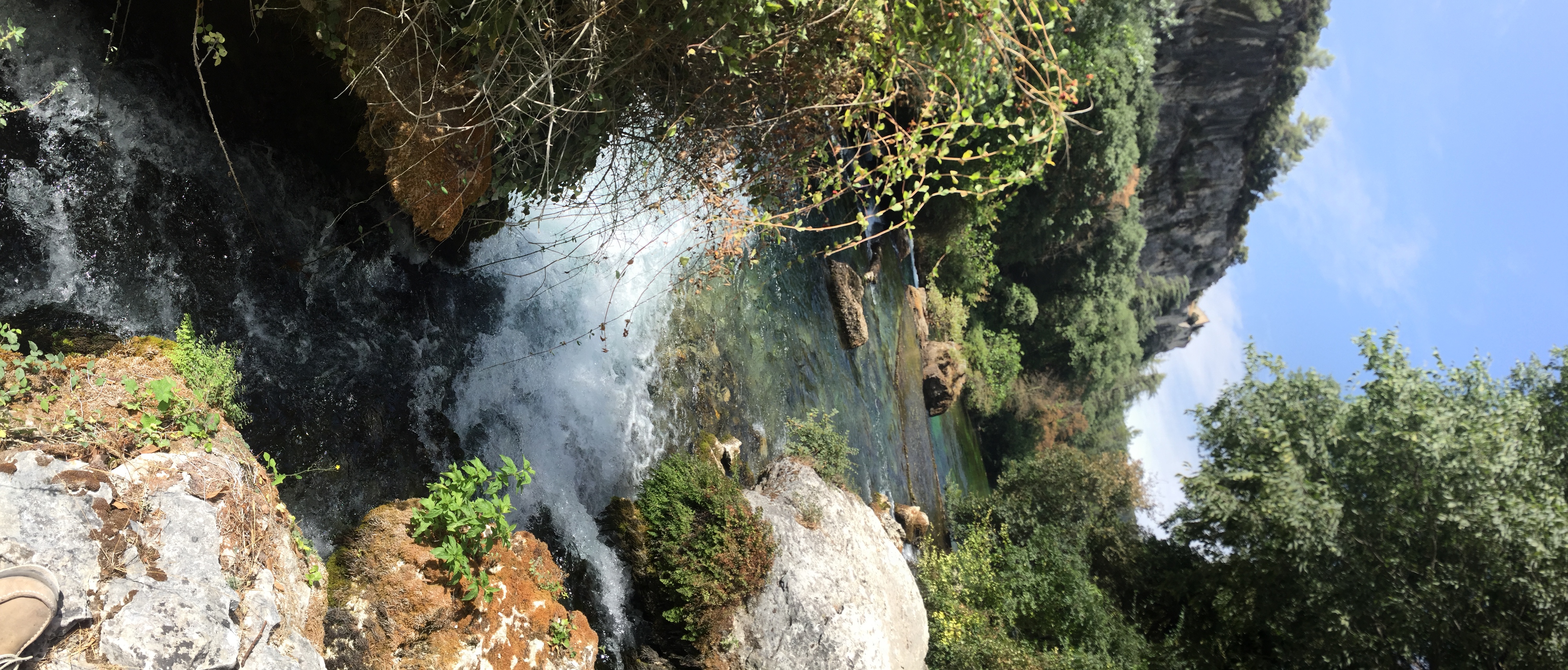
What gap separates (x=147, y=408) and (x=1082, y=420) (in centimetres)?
2435

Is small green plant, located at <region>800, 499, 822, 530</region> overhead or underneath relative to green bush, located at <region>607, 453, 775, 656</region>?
overhead

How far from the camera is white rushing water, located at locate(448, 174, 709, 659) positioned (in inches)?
254

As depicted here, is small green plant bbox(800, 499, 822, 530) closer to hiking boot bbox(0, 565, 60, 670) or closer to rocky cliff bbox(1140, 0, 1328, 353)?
hiking boot bbox(0, 565, 60, 670)

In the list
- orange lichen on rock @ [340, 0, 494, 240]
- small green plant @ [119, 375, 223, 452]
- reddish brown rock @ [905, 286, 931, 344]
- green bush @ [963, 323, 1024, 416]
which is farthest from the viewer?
green bush @ [963, 323, 1024, 416]

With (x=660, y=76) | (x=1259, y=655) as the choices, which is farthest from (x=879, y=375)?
(x=660, y=76)

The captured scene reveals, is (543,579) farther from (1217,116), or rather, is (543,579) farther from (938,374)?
(1217,116)

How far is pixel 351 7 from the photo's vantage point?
4.41 metres

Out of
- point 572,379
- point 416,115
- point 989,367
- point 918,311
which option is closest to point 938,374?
point 918,311

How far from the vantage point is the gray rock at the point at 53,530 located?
3.01 metres

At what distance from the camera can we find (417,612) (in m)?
4.77

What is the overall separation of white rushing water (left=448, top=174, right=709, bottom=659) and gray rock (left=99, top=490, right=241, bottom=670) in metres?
2.39

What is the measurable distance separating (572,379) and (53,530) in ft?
13.9

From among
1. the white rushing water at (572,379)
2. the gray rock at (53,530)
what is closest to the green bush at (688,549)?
the white rushing water at (572,379)

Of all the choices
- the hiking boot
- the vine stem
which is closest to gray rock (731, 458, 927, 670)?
the vine stem
